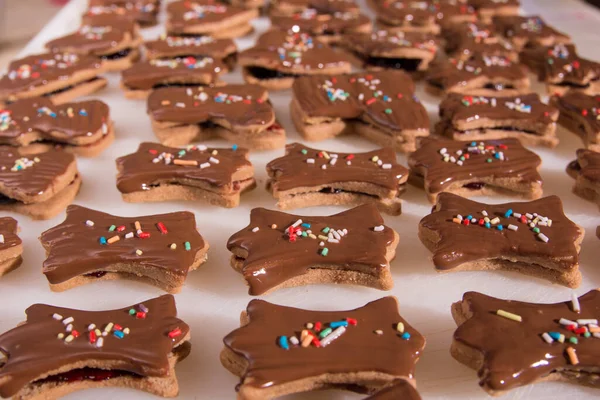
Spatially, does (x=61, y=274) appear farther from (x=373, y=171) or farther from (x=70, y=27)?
(x=70, y=27)

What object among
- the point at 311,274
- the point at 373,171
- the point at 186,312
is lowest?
the point at 186,312

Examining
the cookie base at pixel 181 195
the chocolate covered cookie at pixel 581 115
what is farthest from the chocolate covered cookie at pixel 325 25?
the cookie base at pixel 181 195

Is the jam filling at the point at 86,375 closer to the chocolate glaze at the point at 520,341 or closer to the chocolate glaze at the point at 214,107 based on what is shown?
the chocolate glaze at the point at 520,341

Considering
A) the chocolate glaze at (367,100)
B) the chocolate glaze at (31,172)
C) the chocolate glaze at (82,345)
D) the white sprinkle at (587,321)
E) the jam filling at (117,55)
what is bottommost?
the chocolate glaze at (82,345)

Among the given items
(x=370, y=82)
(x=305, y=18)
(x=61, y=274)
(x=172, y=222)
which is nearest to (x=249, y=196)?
(x=172, y=222)

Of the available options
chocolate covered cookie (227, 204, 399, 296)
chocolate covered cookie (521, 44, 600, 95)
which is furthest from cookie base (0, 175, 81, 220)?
chocolate covered cookie (521, 44, 600, 95)

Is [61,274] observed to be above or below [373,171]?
below

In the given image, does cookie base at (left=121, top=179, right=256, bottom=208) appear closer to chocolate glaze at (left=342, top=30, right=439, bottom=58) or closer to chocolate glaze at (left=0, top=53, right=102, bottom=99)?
chocolate glaze at (left=0, top=53, right=102, bottom=99)
